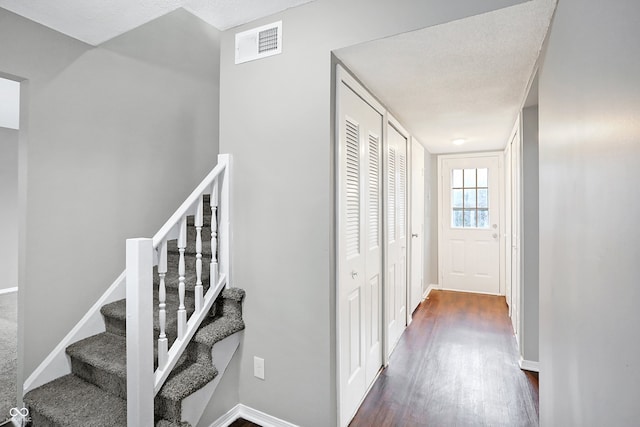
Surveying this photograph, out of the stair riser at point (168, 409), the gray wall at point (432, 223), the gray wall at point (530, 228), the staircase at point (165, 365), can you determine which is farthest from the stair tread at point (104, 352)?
the gray wall at point (432, 223)

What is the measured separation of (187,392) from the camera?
5.74ft

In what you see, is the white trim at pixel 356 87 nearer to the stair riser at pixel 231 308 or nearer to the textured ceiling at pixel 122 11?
the textured ceiling at pixel 122 11

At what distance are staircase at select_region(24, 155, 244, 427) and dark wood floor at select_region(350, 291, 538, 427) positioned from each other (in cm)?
98

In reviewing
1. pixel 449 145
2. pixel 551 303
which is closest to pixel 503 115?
pixel 449 145

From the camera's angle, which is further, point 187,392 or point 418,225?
point 418,225

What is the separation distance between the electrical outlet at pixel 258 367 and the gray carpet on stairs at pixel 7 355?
5.06ft

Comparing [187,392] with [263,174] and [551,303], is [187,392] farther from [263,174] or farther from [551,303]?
[551,303]

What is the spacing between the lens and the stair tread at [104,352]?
188 cm

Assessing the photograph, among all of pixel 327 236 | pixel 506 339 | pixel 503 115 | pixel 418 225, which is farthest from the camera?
pixel 418 225

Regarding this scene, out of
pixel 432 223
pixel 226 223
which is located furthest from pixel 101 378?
pixel 432 223

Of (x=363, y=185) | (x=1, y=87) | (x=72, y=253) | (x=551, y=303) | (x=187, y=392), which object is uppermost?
(x=1, y=87)

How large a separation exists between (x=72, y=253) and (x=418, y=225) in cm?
359

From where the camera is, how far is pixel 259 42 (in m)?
2.08

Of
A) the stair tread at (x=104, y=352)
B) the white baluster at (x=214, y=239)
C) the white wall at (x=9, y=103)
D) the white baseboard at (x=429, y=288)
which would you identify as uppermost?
→ the white wall at (x=9, y=103)
